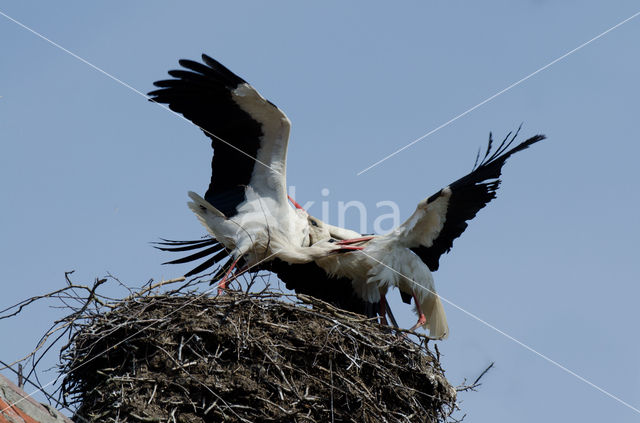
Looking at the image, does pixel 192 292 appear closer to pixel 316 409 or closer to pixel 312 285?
pixel 316 409

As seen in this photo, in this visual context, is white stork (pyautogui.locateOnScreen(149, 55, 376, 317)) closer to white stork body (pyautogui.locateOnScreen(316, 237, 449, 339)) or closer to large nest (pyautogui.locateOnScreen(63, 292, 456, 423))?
white stork body (pyautogui.locateOnScreen(316, 237, 449, 339))

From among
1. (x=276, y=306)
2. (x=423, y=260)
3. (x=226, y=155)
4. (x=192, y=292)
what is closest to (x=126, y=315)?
(x=192, y=292)

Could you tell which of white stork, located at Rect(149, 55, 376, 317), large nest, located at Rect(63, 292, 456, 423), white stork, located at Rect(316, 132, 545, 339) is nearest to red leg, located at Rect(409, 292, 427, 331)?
white stork, located at Rect(316, 132, 545, 339)

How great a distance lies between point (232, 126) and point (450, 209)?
192 centimetres

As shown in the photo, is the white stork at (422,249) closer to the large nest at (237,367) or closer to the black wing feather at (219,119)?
the black wing feather at (219,119)

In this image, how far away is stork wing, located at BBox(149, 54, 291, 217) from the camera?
839 cm

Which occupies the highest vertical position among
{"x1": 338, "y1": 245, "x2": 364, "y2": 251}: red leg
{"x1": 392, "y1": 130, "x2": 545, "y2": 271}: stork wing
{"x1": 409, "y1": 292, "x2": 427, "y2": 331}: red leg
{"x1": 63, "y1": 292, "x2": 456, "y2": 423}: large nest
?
{"x1": 392, "y1": 130, "x2": 545, "y2": 271}: stork wing

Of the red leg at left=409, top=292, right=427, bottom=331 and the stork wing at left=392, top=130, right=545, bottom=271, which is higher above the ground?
the stork wing at left=392, top=130, right=545, bottom=271

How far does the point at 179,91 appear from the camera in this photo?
850cm

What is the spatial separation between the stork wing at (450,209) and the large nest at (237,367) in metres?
1.64

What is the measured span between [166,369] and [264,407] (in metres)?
0.64

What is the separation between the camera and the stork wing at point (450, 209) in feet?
26.9

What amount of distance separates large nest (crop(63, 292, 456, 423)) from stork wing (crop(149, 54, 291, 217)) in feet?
6.27

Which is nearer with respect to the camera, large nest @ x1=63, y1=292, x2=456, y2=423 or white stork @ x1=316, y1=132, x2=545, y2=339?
large nest @ x1=63, y1=292, x2=456, y2=423
